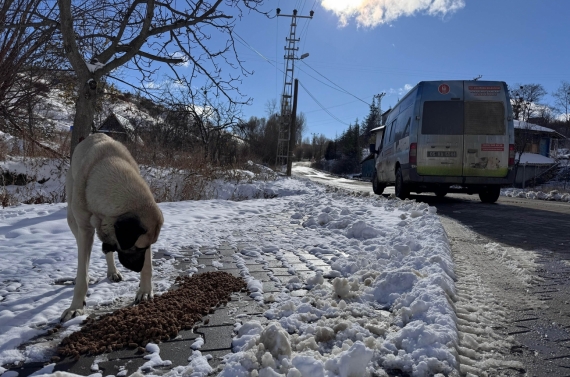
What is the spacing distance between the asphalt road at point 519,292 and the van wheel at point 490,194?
170 inches

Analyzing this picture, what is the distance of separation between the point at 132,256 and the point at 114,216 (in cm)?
35

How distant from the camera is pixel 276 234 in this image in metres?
6.24

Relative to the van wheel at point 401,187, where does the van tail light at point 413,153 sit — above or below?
above

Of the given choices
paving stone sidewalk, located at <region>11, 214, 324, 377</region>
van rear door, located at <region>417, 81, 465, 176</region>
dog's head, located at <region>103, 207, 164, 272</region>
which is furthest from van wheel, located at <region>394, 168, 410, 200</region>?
dog's head, located at <region>103, 207, 164, 272</region>

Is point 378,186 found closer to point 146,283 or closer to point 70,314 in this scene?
point 146,283

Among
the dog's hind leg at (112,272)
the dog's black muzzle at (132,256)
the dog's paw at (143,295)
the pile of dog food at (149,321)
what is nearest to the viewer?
the pile of dog food at (149,321)

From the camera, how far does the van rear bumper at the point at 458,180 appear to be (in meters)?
10.1

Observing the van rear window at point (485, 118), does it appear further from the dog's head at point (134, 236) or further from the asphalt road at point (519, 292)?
the dog's head at point (134, 236)

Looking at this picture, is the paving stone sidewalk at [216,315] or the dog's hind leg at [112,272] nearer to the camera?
the paving stone sidewalk at [216,315]

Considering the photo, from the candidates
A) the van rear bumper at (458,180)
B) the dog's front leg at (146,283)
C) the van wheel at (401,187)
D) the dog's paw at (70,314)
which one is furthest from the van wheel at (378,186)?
the dog's paw at (70,314)

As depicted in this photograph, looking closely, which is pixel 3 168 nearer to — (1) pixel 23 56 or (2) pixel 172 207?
(1) pixel 23 56

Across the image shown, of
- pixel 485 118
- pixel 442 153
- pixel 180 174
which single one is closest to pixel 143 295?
pixel 442 153

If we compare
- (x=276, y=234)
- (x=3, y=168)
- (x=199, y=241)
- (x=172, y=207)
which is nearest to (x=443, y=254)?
(x=276, y=234)

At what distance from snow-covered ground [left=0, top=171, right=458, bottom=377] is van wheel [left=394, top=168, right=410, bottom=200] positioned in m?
4.81
